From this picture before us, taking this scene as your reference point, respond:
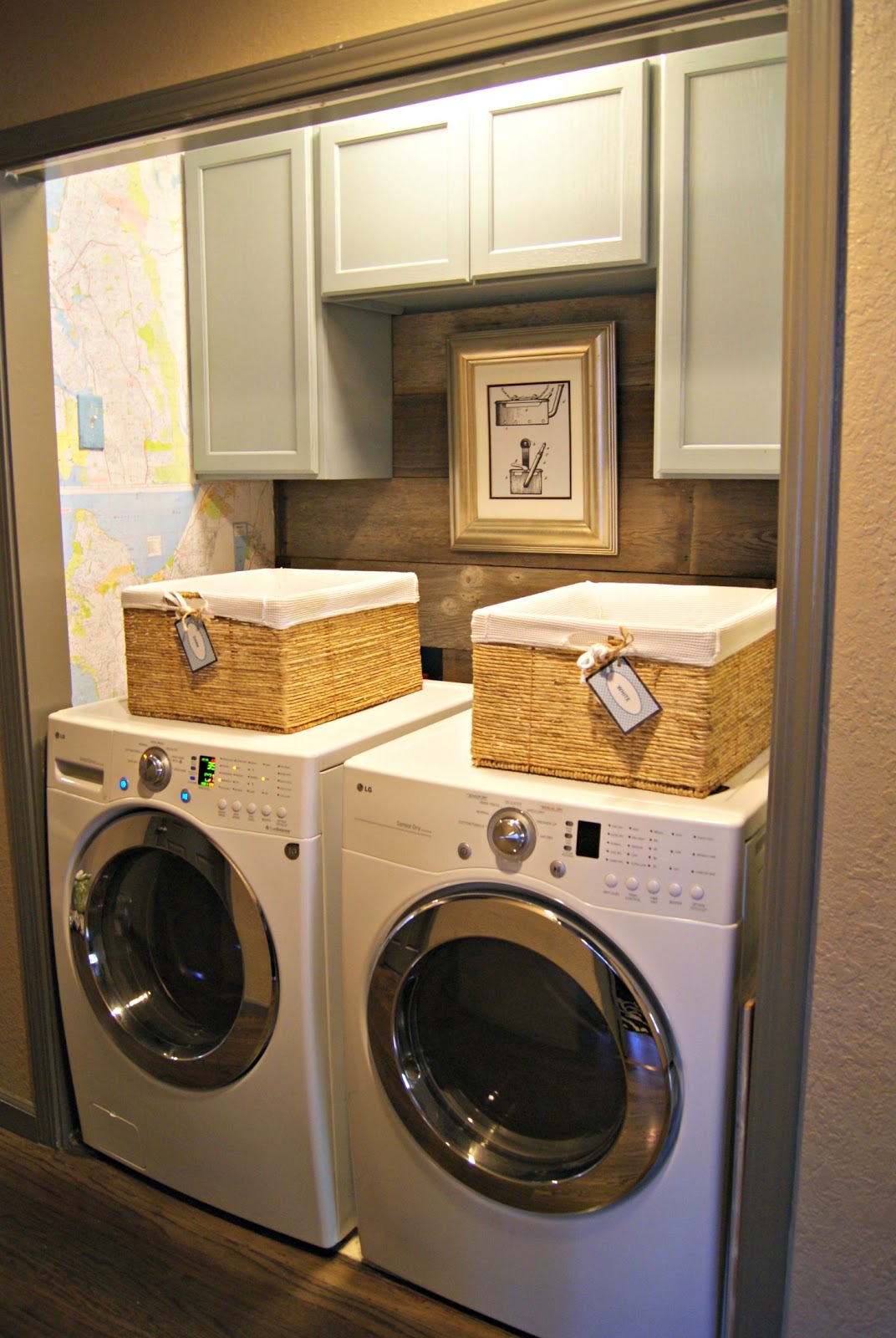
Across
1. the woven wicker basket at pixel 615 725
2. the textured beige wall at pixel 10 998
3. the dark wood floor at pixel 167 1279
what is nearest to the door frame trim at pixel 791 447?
the woven wicker basket at pixel 615 725

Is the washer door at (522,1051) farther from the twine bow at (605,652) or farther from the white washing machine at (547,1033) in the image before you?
the twine bow at (605,652)

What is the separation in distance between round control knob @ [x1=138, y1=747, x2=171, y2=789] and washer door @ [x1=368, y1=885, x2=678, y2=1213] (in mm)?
548

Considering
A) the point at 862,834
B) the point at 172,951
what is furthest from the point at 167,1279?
the point at 862,834

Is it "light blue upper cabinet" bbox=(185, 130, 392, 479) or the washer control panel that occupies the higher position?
"light blue upper cabinet" bbox=(185, 130, 392, 479)

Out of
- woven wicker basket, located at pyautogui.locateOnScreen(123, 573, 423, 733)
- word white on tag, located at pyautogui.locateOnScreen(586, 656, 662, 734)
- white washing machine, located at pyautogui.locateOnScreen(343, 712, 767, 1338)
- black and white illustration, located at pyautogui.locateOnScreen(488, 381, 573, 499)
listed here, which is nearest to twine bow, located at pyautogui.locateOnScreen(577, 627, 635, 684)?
word white on tag, located at pyautogui.locateOnScreen(586, 656, 662, 734)

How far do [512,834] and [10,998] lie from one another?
135 centimetres

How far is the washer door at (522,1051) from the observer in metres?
1.67

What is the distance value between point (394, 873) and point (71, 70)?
1.53m

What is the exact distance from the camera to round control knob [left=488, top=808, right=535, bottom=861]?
1.73m

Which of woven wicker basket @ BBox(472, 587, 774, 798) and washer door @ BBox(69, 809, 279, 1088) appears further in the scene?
washer door @ BBox(69, 809, 279, 1088)

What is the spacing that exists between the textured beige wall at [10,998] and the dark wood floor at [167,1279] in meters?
0.22

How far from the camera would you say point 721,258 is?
201cm

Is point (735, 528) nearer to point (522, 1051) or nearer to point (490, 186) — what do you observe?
point (490, 186)

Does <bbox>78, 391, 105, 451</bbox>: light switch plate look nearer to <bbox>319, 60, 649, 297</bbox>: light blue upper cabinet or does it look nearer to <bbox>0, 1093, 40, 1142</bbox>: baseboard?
<bbox>319, 60, 649, 297</bbox>: light blue upper cabinet
